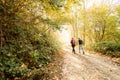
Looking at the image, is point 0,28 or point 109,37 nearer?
point 0,28

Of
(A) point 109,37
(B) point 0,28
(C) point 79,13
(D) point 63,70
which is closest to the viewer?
(B) point 0,28

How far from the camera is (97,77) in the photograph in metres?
7.90

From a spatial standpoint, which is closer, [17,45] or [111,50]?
[17,45]

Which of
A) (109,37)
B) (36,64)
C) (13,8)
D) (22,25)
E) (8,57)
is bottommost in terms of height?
(109,37)

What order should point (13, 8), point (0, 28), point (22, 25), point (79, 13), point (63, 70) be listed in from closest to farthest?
point (0, 28)
point (13, 8)
point (63, 70)
point (22, 25)
point (79, 13)

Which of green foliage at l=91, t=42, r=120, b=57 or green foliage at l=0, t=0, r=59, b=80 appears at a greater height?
green foliage at l=0, t=0, r=59, b=80

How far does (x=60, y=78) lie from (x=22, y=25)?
4232 millimetres

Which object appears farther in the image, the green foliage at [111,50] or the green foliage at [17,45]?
the green foliage at [111,50]

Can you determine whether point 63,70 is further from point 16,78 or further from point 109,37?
point 109,37

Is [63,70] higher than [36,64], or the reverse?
[36,64]

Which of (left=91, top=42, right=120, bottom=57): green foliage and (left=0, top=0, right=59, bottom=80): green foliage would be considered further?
(left=91, top=42, right=120, bottom=57): green foliage

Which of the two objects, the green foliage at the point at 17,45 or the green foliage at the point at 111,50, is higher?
the green foliage at the point at 17,45

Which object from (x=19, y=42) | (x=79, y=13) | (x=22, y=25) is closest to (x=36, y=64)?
(x=19, y=42)

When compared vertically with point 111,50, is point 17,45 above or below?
above
